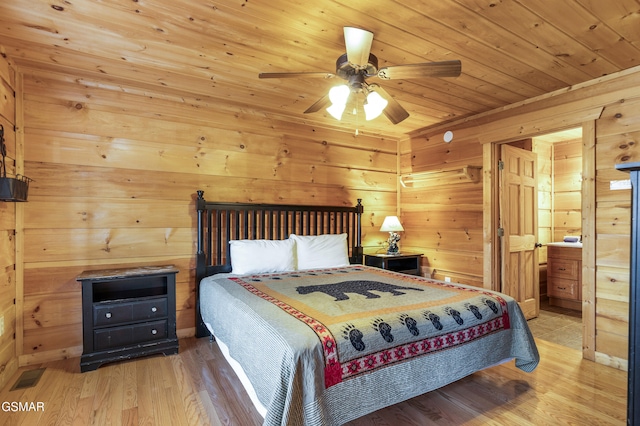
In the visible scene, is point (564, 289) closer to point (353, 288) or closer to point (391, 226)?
point (391, 226)

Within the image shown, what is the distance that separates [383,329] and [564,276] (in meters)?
3.88

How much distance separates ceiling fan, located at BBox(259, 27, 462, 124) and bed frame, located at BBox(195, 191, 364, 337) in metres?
1.57

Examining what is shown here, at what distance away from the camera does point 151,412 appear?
1.98m

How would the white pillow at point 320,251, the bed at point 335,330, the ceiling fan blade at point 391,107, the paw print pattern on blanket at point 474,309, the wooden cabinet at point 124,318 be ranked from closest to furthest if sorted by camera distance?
the bed at point 335,330 → the paw print pattern on blanket at point 474,309 → the ceiling fan blade at point 391,107 → the wooden cabinet at point 124,318 → the white pillow at point 320,251

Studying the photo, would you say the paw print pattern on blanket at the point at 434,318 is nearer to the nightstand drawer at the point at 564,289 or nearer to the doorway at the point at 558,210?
the doorway at the point at 558,210

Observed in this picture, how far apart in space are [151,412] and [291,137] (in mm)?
2840

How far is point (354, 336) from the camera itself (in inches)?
64.8

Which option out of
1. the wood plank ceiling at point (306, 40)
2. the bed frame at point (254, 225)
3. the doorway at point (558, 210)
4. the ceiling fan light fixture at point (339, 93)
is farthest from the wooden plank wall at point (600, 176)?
the ceiling fan light fixture at point (339, 93)

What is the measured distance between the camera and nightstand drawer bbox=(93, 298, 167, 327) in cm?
254

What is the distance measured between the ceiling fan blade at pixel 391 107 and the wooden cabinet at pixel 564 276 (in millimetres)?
3299

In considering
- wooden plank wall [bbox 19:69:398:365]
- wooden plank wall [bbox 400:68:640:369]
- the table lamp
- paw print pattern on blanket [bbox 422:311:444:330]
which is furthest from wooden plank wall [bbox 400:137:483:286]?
paw print pattern on blanket [bbox 422:311:444:330]

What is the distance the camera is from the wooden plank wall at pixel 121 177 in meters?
2.68

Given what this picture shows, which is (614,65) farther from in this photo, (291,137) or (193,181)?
(193,181)

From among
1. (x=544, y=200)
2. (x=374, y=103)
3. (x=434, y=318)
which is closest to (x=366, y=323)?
(x=434, y=318)
